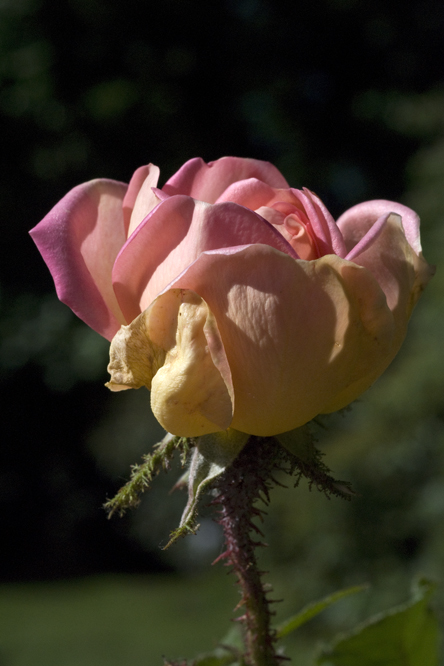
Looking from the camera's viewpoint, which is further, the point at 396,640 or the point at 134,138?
the point at 134,138

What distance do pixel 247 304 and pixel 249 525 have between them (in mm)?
186

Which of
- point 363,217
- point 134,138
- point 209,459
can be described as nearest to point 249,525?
point 209,459

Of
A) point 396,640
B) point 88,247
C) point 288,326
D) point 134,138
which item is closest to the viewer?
point 288,326

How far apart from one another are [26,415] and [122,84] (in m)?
3.57

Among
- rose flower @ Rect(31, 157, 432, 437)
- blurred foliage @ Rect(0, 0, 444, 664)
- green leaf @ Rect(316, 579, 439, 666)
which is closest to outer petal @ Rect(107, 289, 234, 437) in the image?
rose flower @ Rect(31, 157, 432, 437)

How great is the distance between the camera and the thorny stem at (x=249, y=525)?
52cm

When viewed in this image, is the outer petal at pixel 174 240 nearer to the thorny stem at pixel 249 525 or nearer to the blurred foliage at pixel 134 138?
the thorny stem at pixel 249 525

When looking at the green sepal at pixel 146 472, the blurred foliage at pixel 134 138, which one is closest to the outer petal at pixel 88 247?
the green sepal at pixel 146 472

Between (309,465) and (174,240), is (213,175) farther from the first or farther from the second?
(309,465)

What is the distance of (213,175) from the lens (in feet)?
1.89

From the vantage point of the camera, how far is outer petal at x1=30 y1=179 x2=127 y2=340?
21.1 inches

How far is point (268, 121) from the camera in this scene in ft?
24.6

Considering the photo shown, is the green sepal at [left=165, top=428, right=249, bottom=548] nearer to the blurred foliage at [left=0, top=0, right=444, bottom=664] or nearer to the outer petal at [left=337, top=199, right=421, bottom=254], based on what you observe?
the outer petal at [left=337, top=199, right=421, bottom=254]

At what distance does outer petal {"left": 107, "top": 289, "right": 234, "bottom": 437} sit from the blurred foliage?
13.7 feet
